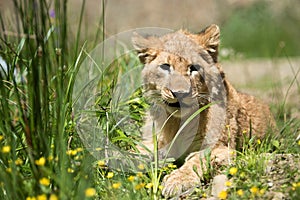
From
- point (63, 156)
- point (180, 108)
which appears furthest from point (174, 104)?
point (63, 156)

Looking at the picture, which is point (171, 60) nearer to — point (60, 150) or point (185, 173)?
point (185, 173)

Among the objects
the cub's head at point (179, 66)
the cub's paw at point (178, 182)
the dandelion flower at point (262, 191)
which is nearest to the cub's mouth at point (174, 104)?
the cub's head at point (179, 66)

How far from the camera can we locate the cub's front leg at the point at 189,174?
335 cm

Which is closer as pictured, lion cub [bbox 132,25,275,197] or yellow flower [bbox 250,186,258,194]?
yellow flower [bbox 250,186,258,194]

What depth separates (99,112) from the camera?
12.6ft

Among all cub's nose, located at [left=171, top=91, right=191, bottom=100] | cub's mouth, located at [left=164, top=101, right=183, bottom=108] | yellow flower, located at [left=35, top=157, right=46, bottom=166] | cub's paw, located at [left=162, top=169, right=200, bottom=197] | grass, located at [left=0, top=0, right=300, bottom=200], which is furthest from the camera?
cub's mouth, located at [left=164, top=101, right=183, bottom=108]

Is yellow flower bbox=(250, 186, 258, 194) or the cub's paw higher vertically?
yellow flower bbox=(250, 186, 258, 194)

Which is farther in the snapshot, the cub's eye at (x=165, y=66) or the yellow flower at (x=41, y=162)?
the cub's eye at (x=165, y=66)

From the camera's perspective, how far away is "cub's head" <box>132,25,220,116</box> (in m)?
3.71

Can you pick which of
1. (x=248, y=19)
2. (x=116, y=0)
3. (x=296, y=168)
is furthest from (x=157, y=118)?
(x=116, y=0)

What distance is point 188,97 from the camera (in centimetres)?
371

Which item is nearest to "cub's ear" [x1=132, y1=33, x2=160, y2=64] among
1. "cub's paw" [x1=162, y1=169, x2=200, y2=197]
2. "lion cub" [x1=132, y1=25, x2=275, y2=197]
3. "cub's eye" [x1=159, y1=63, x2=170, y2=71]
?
"lion cub" [x1=132, y1=25, x2=275, y2=197]

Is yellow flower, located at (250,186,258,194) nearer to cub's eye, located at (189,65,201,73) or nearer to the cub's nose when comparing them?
the cub's nose

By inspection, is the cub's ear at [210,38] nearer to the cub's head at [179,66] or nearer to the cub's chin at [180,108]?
the cub's head at [179,66]
